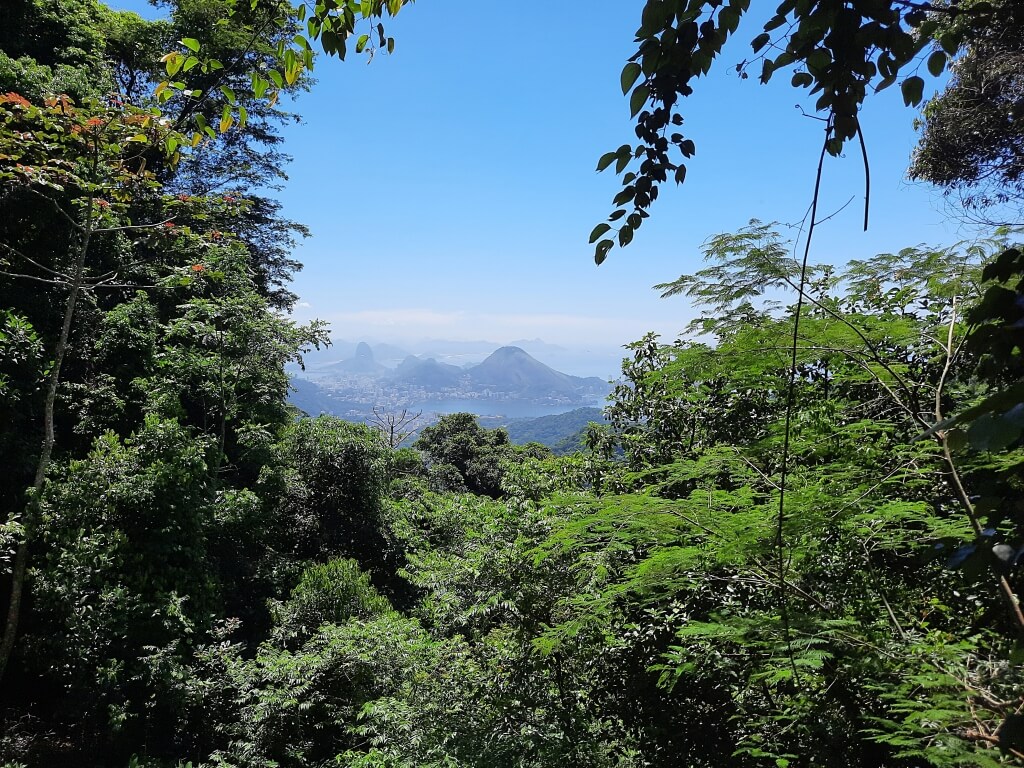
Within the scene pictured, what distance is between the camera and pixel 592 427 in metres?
6.32

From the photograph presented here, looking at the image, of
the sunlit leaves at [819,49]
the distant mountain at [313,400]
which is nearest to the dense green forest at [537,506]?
the sunlit leaves at [819,49]

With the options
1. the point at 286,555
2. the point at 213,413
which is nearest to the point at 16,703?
the point at 286,555

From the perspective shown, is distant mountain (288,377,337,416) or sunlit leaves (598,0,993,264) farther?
distant mountain (288,377,337,416)

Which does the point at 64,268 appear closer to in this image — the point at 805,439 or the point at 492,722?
the point at 492,722

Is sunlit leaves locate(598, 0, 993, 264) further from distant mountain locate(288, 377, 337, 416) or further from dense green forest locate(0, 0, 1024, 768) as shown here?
distant mountain locate(288, 377, 337, 416)

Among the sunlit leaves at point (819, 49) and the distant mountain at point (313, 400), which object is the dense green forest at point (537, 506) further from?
the distant mountain at point (313, 400)

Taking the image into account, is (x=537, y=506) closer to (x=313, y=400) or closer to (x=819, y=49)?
(x=819, y=49)

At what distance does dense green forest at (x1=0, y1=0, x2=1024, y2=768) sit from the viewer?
1.39 meters

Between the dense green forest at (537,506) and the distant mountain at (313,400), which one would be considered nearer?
the dense green forest at (537,506)

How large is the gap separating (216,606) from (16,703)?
8.27 feet

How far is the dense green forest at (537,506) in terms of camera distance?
139 centimetres

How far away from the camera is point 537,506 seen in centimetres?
557

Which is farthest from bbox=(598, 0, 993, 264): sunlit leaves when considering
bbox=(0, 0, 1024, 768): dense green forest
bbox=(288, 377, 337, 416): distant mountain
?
bbox=(288, 377, 337, 416): distant mountain

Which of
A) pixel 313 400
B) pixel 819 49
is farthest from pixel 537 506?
pixel 313 400
